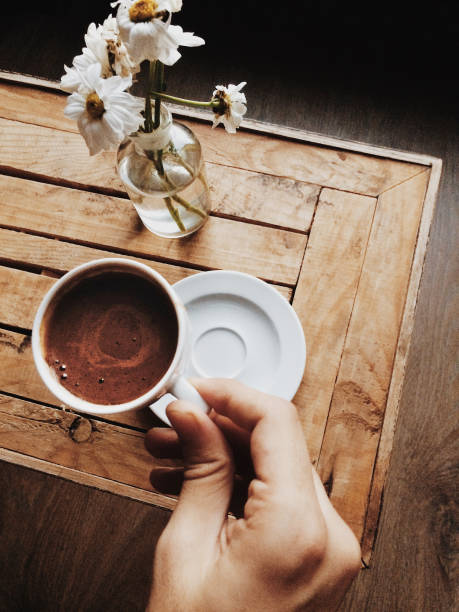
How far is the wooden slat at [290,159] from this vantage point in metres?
0.93

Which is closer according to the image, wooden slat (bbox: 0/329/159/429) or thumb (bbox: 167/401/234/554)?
thumb (bbox: 167/401/234/554)

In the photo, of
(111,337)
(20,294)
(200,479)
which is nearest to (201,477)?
(200,479)

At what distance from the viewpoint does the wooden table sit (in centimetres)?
84

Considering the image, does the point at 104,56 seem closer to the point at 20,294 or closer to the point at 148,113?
the point at 148,113

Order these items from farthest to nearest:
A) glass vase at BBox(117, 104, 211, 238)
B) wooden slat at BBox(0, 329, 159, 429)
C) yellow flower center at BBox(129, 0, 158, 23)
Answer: wooden slat at BBox(0, 329, 159, 429), glass vase at BBox(117, 104, 211, 238), yellow flower center at BBox(129, 0, 158, 23)

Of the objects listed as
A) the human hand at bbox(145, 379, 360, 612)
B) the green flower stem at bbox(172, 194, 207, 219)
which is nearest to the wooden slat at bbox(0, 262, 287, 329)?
the green flower stem at bbox(172, 194, 207, 219)

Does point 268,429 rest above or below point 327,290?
below

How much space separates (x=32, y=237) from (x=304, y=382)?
0.59m

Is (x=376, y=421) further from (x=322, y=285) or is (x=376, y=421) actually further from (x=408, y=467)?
(x=408, y=467)

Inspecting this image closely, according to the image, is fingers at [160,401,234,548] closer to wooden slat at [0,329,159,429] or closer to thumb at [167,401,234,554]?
thumb at [167,401,234,554]

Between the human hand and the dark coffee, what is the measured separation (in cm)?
8

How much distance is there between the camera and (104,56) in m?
0.57

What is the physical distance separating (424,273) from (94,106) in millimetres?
1129

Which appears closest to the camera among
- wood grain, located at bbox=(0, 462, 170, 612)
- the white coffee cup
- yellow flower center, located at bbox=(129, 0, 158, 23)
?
yellow flower center, located at bbox=(129, 0, 158, 23)
